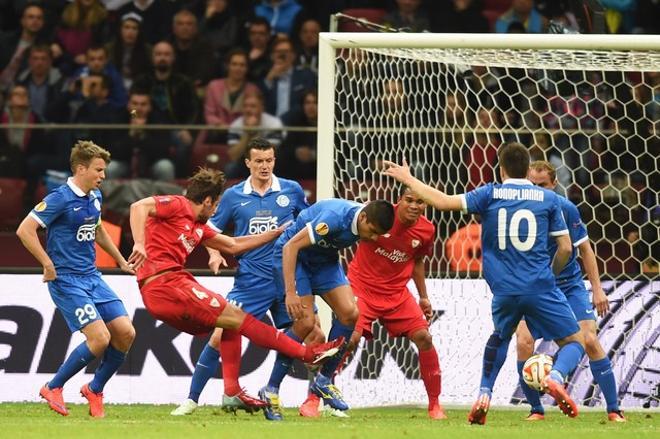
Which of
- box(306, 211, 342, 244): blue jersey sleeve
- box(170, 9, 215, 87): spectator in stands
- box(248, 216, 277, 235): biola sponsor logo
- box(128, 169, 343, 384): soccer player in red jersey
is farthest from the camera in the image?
box(170, 9, 215, 87): spectator in stands

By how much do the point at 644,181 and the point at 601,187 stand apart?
411 millimetres

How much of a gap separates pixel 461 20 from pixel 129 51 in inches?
146

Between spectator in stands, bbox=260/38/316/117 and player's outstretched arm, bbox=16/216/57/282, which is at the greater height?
spectator in stands, bbox=260/38/316/117

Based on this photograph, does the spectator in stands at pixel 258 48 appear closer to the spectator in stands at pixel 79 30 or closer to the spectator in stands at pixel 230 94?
the spectator in stands at pixel 230 94

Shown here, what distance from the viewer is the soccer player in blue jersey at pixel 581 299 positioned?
380 inches

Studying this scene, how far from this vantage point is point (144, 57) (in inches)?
597

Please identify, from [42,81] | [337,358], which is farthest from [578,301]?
[42,81]

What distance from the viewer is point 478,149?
1152cm

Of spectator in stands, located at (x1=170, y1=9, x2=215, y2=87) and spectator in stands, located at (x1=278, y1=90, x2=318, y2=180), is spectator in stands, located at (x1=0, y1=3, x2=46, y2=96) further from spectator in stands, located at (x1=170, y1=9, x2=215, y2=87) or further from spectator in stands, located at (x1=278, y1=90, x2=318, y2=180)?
spectator in stands, located at (x1=278, y1=90, x2=318, y2=180)

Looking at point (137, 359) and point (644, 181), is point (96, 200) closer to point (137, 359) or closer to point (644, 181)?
point (137, 359)

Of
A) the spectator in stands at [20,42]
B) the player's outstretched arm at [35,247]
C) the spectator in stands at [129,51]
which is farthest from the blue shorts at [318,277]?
the spectator in stands at [20,42]

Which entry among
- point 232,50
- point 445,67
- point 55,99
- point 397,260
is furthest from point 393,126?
point 55,99

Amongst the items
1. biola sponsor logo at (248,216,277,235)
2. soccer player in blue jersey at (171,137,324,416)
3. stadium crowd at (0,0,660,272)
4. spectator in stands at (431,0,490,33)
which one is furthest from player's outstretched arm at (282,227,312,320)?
spectator in stands at (431,0,490,33)

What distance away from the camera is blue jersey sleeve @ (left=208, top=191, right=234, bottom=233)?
33.8ft
